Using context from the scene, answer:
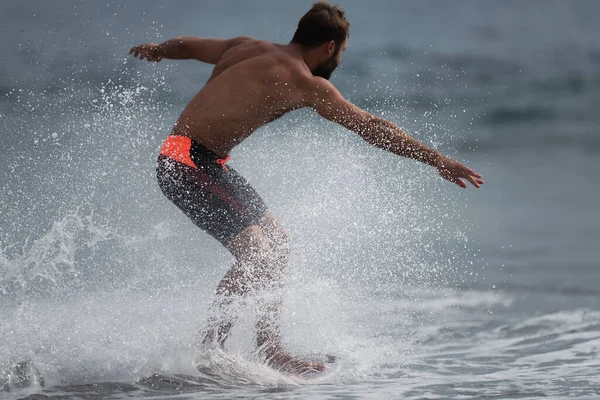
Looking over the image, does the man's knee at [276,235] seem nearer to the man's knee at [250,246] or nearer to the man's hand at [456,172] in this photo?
the man's knee at [250,246]

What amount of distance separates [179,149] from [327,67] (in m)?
1.02

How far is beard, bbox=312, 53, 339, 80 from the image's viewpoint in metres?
5.48

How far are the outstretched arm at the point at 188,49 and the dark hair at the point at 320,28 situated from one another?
0.51 meters

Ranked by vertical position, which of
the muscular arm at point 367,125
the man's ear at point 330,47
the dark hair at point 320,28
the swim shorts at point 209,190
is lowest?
the swim shorts at point 209,190

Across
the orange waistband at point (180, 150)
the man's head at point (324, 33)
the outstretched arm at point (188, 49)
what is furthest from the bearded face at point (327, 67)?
the orange waistband at point (180, 150)

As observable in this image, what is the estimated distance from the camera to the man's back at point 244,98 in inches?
206

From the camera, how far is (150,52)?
6.38 metres

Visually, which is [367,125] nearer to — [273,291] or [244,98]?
[244,98]

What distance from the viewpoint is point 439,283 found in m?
9.88

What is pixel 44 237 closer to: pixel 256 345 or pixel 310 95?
pixel 256 345

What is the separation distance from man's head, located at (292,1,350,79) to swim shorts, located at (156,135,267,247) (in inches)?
32.7

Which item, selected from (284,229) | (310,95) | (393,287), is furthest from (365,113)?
(393,287)

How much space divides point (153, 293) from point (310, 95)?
2014 mm

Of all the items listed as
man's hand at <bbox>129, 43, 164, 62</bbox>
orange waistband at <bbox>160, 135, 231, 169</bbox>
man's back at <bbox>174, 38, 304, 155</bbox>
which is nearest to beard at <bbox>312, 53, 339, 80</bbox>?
man's back at <bbox>174, 38, 304, 155</bbox>
